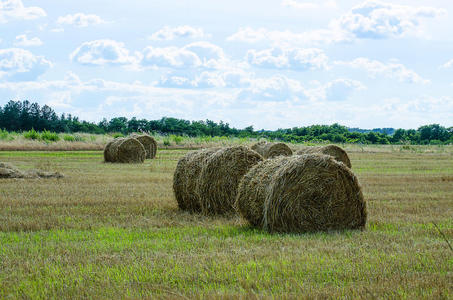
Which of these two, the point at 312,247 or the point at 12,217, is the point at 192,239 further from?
the point at 12,217

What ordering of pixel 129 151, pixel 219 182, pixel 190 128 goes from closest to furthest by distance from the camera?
pixel 219 182, pixel 129 151, pixel 190 128

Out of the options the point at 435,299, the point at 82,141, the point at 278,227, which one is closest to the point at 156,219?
the point at 278,227

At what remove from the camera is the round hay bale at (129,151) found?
28156mm

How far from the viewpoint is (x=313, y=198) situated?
9.45 meters

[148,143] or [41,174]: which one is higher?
[148,143]

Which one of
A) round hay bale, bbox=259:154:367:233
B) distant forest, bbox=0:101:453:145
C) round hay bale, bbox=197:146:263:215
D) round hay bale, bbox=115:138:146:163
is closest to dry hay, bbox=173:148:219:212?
round hay bale, bbox=197:146:263:215

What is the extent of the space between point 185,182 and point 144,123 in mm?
63959

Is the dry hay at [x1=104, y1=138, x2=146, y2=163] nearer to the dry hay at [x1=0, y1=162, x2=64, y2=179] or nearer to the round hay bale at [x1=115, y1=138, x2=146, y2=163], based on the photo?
the round hay bale at [x1=115, y1=138, x2=146, y2=163]

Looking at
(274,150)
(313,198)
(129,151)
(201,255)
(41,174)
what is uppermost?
(274,150)

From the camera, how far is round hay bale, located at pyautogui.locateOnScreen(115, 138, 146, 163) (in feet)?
92.4

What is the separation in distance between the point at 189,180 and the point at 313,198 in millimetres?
3332

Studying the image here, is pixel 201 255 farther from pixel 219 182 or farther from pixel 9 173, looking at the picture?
pixel 9 173

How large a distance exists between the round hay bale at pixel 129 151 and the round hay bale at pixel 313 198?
19624 millimetres

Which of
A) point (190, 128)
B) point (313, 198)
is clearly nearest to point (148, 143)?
point (313, 198)
